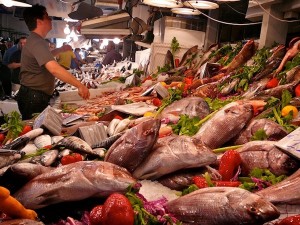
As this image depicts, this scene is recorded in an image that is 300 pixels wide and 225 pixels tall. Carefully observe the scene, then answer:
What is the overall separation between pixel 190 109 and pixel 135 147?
76.2 inches

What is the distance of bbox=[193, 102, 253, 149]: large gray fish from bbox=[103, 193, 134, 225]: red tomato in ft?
5.16

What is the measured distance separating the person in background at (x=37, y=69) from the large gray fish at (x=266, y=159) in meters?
3.74

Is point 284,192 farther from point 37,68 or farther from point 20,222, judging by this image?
point 37,68

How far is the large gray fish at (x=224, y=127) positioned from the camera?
3338 mm

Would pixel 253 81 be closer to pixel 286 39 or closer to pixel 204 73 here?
pixel 204 73

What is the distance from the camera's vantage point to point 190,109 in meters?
4.48

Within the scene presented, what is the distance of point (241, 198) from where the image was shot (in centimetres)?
200

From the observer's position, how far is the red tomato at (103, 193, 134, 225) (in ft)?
6.02

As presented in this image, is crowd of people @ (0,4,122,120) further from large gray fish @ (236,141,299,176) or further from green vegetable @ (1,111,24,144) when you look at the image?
large gray fish @ (236,141,299,176)

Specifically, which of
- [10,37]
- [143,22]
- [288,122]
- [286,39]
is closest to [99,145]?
[288,122]

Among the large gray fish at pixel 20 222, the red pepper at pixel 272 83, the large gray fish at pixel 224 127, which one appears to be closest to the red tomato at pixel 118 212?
the large gray fish at pixel 20 222

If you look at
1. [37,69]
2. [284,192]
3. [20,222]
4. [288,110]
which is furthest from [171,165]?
[37,69]

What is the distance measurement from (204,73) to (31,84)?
347cm

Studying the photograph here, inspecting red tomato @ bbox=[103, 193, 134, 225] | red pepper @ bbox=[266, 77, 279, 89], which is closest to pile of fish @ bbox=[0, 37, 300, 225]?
red tomato @ bbox=[103, 193, 134, 225]
